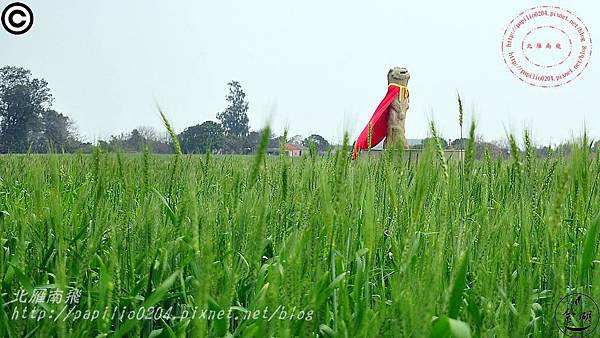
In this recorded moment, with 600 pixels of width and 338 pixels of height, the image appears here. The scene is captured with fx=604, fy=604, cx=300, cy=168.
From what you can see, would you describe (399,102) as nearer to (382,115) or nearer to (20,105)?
(382,115)

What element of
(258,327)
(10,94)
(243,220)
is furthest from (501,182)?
(10,94)

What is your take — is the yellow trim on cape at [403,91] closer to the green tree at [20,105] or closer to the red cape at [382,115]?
the red cape at [382,115]

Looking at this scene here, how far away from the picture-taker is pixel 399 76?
7.09m

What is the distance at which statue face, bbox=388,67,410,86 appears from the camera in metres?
7.06

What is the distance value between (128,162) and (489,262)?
2.86ft

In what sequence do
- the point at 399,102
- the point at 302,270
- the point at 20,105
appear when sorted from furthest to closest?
the point at 20,105, the point at 399,102, the point at 302,270

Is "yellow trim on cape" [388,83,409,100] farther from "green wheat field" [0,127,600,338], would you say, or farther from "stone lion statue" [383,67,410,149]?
"green wheat field" [0,127,600,338]

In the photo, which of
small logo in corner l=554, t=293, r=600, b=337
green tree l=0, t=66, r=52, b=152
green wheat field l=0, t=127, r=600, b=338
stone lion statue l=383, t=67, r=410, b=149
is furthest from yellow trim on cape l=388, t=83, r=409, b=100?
green tree l=0, t=66, r=52, b=152

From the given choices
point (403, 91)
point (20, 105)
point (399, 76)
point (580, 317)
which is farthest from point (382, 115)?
point (20, 105)

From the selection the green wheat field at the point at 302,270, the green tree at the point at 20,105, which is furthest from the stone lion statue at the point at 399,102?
the green tree at the point at 20,105

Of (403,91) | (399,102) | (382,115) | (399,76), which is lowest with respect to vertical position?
(382,115)

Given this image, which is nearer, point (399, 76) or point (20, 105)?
point (399, 76)

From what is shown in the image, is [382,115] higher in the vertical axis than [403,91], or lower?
lower

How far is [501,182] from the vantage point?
2.01 metres
